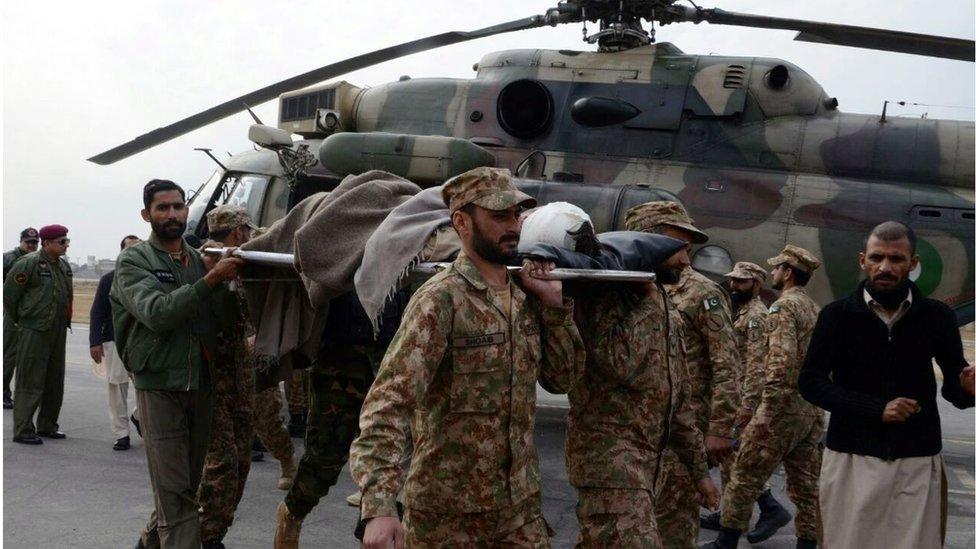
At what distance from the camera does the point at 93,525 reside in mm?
5859

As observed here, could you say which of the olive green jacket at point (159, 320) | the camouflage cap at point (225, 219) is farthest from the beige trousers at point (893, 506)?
the camouflage cap at point (225, 219)

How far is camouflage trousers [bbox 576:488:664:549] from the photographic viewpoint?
3.81 metres

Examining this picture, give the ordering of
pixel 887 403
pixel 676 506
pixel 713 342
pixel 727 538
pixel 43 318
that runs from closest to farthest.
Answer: pixel 887 403
pixel 676 506
pixel 713 342
pixel 727 538
pixel 43 318

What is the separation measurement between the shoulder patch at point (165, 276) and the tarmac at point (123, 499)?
1606 millimetres

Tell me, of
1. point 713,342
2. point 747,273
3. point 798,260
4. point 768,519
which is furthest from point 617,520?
point 747,273

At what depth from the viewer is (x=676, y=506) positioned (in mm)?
4652

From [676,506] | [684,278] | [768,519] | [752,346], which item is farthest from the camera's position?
[752,346]

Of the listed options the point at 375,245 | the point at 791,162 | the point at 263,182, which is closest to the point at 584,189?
the point at 791,162

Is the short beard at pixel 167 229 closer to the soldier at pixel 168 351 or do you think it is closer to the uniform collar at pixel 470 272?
the soldier at pixel 168 351

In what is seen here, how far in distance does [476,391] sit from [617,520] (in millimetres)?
930

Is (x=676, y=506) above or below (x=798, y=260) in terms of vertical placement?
below

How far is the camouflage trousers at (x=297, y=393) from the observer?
8836 millimetres

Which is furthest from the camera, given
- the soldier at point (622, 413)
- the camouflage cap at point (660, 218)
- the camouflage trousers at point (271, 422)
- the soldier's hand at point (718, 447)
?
the camouflage trousers at point (271, 422)

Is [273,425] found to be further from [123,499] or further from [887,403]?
[887,403]
